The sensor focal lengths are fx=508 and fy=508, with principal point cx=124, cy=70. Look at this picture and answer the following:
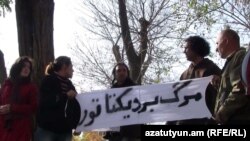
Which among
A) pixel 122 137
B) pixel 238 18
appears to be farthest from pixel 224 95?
pixel 238 18

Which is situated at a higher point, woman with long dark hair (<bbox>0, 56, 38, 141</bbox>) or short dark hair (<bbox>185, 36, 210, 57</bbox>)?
short dark hair (<bbox>185, 36, 210, 57</bbox>)

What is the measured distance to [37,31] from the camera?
301 inches

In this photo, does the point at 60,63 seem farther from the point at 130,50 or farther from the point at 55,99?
the point at 130,50

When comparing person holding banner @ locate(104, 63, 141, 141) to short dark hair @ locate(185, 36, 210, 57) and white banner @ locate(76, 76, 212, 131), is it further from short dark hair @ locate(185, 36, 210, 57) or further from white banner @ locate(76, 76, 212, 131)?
short dark hair @ locate(185, 36, 210, 57)

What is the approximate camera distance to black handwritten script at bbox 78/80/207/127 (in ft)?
19.0

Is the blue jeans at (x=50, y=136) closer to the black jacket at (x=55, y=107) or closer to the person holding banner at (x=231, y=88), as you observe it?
the black jacket at (x=55, y=107)

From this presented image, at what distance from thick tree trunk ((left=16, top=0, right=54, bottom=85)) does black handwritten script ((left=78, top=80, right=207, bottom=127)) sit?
1519 millimetres

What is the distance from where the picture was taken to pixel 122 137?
20.2 feet

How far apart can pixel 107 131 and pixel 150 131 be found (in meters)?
2.22

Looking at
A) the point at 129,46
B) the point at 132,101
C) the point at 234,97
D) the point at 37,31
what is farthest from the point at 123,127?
the point at 129,46

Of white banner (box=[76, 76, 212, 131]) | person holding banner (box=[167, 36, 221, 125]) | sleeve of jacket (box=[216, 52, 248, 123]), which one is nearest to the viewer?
sleeve of jacket (box=[216, 52, 248, 123])

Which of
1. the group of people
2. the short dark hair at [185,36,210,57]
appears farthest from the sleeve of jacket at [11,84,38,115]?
the short dark hair at [185,36,210,57]

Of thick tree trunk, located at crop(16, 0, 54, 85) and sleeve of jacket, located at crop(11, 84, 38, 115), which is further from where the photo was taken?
thick tree trunk, located at crop(16, 0, 54, 85)

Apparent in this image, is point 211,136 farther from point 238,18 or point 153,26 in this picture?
point 153,26
